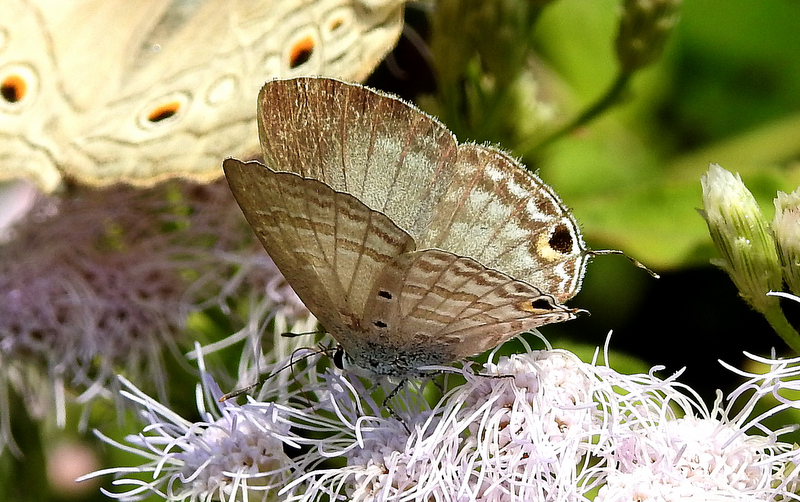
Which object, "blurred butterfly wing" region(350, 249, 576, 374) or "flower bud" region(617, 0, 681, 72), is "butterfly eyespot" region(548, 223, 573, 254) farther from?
"flower bud" region(617, 0, 681, 72)

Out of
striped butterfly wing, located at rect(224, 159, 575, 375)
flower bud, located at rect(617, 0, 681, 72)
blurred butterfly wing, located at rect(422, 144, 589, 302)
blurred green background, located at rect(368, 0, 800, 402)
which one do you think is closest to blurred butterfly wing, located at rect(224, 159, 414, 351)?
striped butterfly wing, located at rect(224, 159, 575, 375)

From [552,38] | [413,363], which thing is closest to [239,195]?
[413,363]

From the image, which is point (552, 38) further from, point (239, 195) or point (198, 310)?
point (239, 195)

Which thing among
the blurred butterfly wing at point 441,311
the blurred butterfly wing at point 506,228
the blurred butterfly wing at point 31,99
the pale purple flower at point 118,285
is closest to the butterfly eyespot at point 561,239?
the blurred butterfly wing at point 506,228

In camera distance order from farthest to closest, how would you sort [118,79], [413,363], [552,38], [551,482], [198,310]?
[552,38]
[198,310]
[118,79]
[413,363]
[551,482]

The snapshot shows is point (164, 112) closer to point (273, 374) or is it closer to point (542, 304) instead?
point (273, 374)

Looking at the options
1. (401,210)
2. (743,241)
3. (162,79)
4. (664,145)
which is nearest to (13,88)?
(162,79)

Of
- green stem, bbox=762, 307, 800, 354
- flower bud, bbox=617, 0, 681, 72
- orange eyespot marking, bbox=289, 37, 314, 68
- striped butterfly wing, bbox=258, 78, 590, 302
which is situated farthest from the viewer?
flower bud, bbox=617, 0, 681, 72

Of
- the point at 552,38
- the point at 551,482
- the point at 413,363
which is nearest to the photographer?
the point at 551,482
